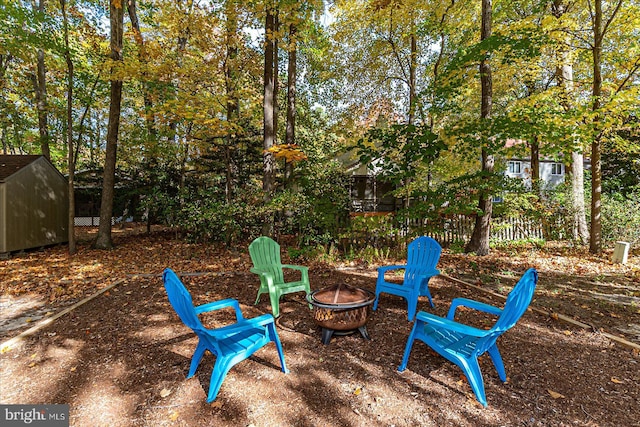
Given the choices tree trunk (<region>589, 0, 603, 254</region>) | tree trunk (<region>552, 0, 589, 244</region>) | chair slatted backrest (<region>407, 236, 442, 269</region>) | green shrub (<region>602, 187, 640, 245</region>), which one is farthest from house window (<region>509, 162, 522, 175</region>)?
chair slatted backrest (<region>407, 236, 442, 269</region>)

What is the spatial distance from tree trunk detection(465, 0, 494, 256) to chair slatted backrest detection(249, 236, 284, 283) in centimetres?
471

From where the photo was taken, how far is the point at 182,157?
366 inches

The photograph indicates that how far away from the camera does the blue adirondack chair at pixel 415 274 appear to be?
12.2 ft

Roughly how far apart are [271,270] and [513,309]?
10.0 ft

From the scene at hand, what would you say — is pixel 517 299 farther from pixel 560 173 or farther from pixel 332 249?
pixel 560 173

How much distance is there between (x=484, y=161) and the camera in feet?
24.1

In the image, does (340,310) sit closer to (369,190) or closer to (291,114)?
(291,114)

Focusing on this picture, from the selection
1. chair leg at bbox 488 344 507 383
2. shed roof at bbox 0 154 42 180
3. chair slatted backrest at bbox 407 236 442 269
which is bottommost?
chair leg at bbox 488 344 507 383

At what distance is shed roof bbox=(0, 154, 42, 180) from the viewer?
7.65 meters

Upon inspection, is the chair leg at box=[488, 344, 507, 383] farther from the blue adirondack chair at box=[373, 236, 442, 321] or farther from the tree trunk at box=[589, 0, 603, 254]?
the tree trunk at box=[589, 0, 603, 254]

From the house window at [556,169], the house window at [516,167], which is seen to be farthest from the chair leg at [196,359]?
the house window at [556,169]

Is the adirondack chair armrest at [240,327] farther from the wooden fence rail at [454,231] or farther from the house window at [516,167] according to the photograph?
the house window at [516,167]

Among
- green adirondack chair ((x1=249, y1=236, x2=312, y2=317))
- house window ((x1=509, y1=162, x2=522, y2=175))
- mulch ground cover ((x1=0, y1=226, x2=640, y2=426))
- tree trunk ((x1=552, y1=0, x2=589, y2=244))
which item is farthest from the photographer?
house window ((x1=509, y1=162, x2=522, y2=175))

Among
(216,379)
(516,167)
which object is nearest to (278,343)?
(216,379)
